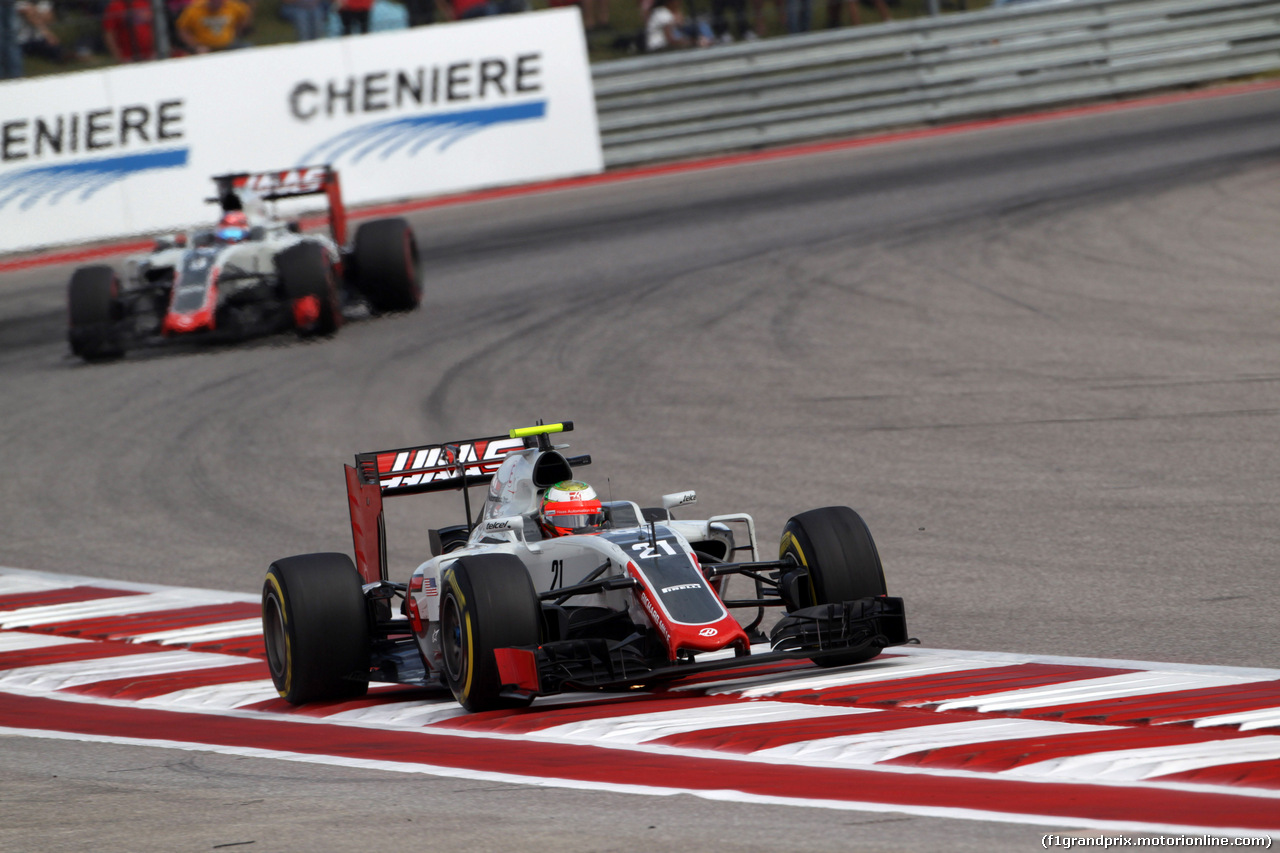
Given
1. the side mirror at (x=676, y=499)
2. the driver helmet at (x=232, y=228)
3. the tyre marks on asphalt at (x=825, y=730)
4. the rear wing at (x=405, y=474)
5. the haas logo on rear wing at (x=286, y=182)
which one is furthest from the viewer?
the driver helmet at (x=232, y=228)

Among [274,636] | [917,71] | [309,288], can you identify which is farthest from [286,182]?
[917,71]

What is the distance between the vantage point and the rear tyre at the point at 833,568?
741 cm

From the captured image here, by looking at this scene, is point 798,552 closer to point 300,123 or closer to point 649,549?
point 649,549

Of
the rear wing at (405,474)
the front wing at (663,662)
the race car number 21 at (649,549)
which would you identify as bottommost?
the front wing at (663,662)

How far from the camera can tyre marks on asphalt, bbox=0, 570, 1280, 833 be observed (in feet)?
17.6

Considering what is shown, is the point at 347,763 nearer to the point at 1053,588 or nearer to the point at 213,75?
the point at 1053,588

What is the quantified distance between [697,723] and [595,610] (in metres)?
0.90

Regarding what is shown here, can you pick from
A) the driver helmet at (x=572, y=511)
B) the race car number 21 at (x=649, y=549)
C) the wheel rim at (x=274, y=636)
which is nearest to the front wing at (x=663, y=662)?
the race car number 21 at (x=649, y=549)

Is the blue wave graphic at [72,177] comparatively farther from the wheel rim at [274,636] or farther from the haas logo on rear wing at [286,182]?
the wheel rim at [274,636]

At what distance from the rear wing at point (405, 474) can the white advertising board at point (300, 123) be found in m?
15.2

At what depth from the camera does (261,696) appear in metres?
8.14

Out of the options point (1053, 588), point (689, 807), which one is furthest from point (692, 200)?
point (689, 807)

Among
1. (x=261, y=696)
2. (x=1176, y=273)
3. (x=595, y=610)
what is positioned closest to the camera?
(x=595, y=610)

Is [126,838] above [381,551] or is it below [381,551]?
below
